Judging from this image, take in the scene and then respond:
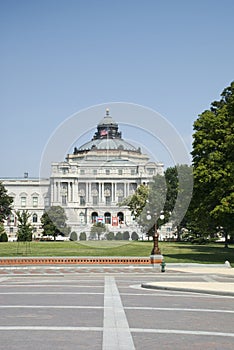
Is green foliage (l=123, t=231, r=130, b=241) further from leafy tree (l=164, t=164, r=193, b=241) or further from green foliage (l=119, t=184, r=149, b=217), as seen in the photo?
leafy tree (l=164, t=164, r=193, b=241)

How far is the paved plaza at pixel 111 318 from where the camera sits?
11.3 m

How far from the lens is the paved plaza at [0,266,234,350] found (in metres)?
11.3

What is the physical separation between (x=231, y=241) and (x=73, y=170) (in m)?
67.6

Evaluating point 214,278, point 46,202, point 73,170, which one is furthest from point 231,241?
point 46,202

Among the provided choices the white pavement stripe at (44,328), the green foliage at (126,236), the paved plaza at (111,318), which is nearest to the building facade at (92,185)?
the green foliage at (126,236)

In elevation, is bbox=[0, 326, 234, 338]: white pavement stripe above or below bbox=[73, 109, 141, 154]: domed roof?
below

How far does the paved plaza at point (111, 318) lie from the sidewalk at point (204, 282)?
0.26 m

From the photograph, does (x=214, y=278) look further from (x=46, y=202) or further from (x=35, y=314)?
(x=46, y=202)

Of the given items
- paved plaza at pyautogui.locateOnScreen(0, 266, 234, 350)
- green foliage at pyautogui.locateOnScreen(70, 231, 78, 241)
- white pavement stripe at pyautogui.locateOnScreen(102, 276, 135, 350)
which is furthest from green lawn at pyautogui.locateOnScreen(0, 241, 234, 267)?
green foliage at pyautogui.locateOnScreen(70, 231, 78, 241)

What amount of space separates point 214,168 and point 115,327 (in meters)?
33.4

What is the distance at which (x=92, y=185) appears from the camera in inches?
6171

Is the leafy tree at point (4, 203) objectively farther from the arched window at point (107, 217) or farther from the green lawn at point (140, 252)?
the green lawn at point (140, 252)

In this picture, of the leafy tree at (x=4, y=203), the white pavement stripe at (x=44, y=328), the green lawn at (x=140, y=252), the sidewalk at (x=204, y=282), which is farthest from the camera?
the leafy tree at (x=4, y=203)

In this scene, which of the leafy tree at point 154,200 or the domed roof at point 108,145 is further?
the domed roof at point 108,145
